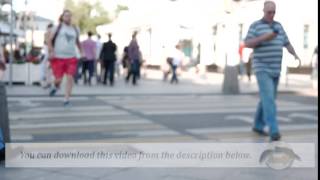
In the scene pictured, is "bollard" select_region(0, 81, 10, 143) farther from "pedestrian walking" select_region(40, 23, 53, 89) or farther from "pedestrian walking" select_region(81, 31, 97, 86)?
"pedestrian walking" select_region(81, 31, 97, 86)

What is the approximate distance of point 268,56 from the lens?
7.38 meters

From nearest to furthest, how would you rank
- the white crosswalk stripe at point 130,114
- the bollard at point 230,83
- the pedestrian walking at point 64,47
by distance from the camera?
the white crosswalk stripe at point 130,114
the pedestrian walking at point 64,47
the bollard at point 230,83

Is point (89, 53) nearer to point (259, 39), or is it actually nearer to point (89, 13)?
point (89, 13)

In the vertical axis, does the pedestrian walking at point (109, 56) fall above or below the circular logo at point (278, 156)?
above

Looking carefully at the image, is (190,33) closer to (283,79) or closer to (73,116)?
(283,79)

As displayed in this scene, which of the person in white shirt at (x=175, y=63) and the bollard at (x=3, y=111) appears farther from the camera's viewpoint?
the person in white shirt at (x=175, y=63)

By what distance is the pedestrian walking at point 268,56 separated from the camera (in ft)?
23.9

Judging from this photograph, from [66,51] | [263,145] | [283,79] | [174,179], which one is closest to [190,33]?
[283,79]

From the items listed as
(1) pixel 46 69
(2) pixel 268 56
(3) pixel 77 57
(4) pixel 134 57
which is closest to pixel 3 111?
(2) pixel 268 56

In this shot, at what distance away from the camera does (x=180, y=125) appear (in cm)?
894

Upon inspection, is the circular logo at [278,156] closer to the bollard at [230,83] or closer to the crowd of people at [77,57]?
the crowd of people at [77,57]

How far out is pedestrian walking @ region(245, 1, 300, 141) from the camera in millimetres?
7293

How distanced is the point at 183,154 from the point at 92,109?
16.7 ft

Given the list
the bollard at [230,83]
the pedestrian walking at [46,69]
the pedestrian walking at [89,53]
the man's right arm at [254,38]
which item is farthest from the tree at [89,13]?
the man's right arm at [254,38]
